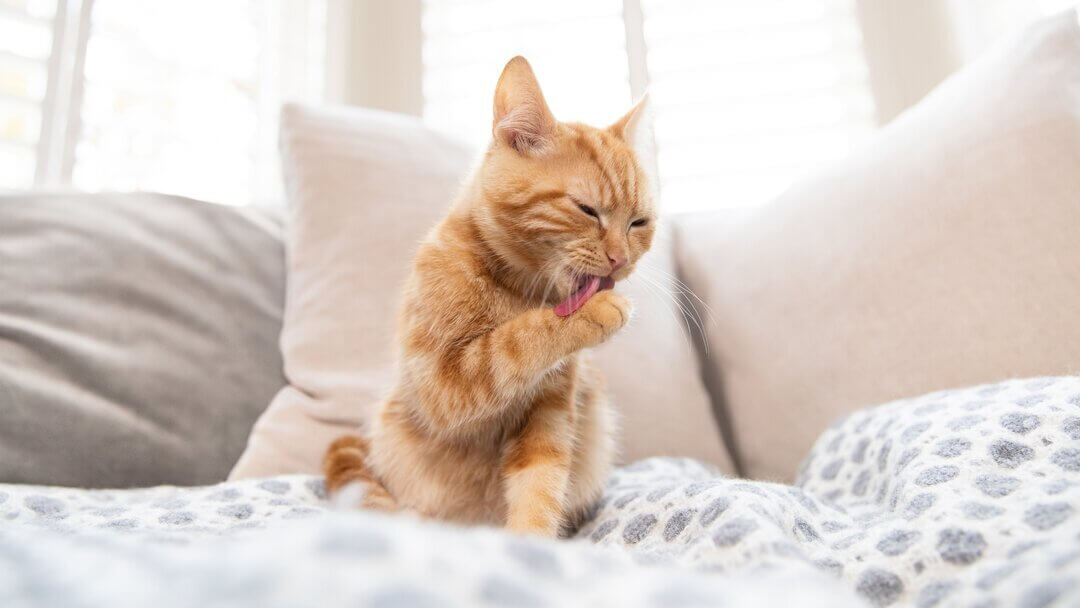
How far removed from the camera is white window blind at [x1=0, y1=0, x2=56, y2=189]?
1830mm

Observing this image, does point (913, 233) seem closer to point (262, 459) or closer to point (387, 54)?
point (262, 459)

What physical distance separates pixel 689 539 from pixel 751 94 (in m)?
2.28

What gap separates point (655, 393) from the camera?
4.24 feet

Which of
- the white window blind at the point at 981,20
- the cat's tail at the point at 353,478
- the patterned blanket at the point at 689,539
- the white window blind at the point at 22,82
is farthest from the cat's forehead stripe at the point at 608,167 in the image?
the white window blind at the point at 981,20

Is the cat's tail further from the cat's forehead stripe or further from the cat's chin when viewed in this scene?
the cat's forehead stripe

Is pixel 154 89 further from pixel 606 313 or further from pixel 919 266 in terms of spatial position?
pixel 919 266

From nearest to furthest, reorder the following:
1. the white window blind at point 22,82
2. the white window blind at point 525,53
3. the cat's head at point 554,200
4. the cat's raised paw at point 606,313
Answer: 1. the cat's raised paw at point 606,313
2. the cat's head at point 554,200
3. the white window blind at point 22,82
4. the white window blind at point 525,53

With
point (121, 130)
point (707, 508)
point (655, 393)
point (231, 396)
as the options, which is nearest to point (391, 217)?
point (231, 396)

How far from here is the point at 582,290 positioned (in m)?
0.80

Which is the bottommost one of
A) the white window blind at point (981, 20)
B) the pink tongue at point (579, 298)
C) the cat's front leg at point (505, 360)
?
the cat's front leg at point (505, 360)

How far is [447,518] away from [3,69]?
1935 mm

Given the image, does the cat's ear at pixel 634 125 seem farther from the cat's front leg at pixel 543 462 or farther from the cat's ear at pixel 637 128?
the cat's front leg at pixel 543 462

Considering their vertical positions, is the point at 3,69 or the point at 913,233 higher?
the point at 3,69

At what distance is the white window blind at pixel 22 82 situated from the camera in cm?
183
